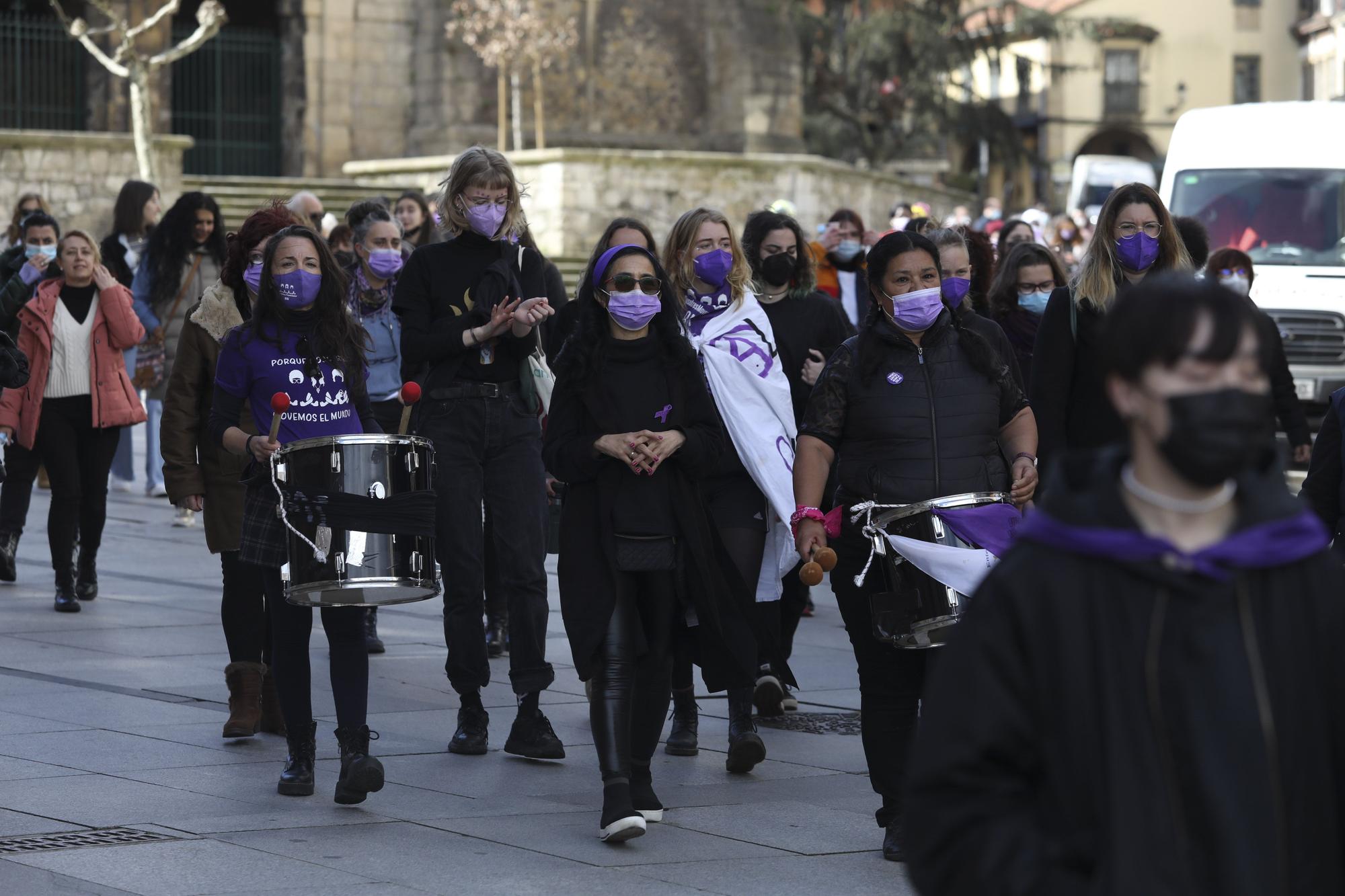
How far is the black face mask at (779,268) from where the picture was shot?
27.3 feet

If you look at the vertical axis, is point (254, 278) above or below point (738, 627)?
above

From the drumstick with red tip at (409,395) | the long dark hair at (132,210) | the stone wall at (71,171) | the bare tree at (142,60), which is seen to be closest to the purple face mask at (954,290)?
the drumstick with red tip at (409,395)

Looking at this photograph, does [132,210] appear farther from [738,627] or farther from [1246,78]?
[1246,78]

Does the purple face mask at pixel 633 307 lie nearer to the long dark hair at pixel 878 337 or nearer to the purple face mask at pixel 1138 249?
the long dark hair at pixel 878 337

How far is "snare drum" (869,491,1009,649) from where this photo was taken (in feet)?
19.1

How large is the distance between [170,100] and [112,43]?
1.47m

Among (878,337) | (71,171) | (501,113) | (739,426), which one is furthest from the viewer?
(501,113)

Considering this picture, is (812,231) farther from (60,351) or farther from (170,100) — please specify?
(60,351)

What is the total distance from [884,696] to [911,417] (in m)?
0.80

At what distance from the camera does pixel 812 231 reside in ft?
103

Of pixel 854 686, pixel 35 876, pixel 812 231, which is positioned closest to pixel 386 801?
pixel 35 876

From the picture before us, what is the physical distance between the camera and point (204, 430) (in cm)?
771

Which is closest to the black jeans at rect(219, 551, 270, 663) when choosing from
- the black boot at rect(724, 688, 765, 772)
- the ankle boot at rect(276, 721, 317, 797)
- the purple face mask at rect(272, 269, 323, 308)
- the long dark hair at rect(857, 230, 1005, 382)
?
the ankle boot at rect(276, 721, 317, 797)

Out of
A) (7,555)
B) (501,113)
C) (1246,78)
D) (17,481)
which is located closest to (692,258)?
(17,481)
